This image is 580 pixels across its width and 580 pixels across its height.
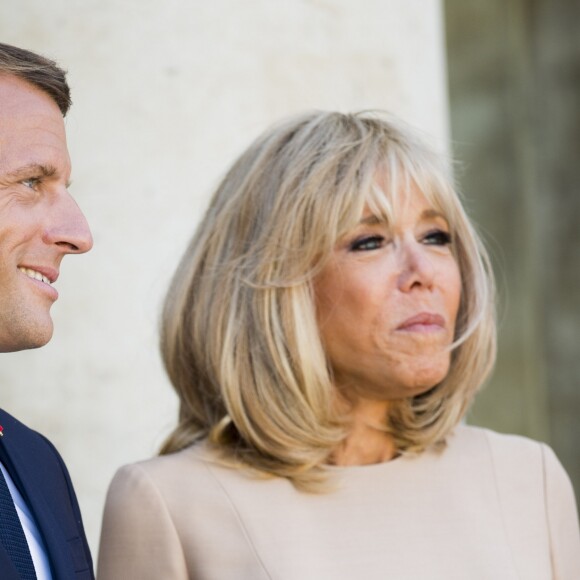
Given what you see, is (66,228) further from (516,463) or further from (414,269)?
(516,463)

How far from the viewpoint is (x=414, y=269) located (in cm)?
332

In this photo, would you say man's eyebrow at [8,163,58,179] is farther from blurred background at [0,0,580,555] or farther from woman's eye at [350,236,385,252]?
blurred background at [0,0,580,555]

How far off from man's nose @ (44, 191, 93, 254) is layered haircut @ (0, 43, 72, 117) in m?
0.26

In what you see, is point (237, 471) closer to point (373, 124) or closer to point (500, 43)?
point (373, 124)

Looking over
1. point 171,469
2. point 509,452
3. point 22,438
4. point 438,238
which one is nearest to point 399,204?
point 438,238

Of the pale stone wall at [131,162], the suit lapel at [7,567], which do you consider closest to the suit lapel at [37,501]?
the suit lapel at [7,567]

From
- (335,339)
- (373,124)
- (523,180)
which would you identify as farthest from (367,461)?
(523,180)

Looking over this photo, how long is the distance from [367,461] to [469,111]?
17.5 feet

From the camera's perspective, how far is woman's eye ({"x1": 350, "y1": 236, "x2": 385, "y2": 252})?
338 centimetres

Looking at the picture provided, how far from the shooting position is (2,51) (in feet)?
8.84

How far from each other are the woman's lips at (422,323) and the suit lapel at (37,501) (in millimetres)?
1093

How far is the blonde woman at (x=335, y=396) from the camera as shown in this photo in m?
3.27

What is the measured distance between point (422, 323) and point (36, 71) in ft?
4.13

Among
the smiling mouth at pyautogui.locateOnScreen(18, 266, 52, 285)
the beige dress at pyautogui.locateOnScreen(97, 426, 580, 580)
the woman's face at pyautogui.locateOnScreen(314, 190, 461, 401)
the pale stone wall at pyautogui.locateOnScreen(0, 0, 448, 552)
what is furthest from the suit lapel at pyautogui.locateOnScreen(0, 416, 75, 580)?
the pale stone wall at pyautogui.locateOnScreen(0, 0, 448, 552)
